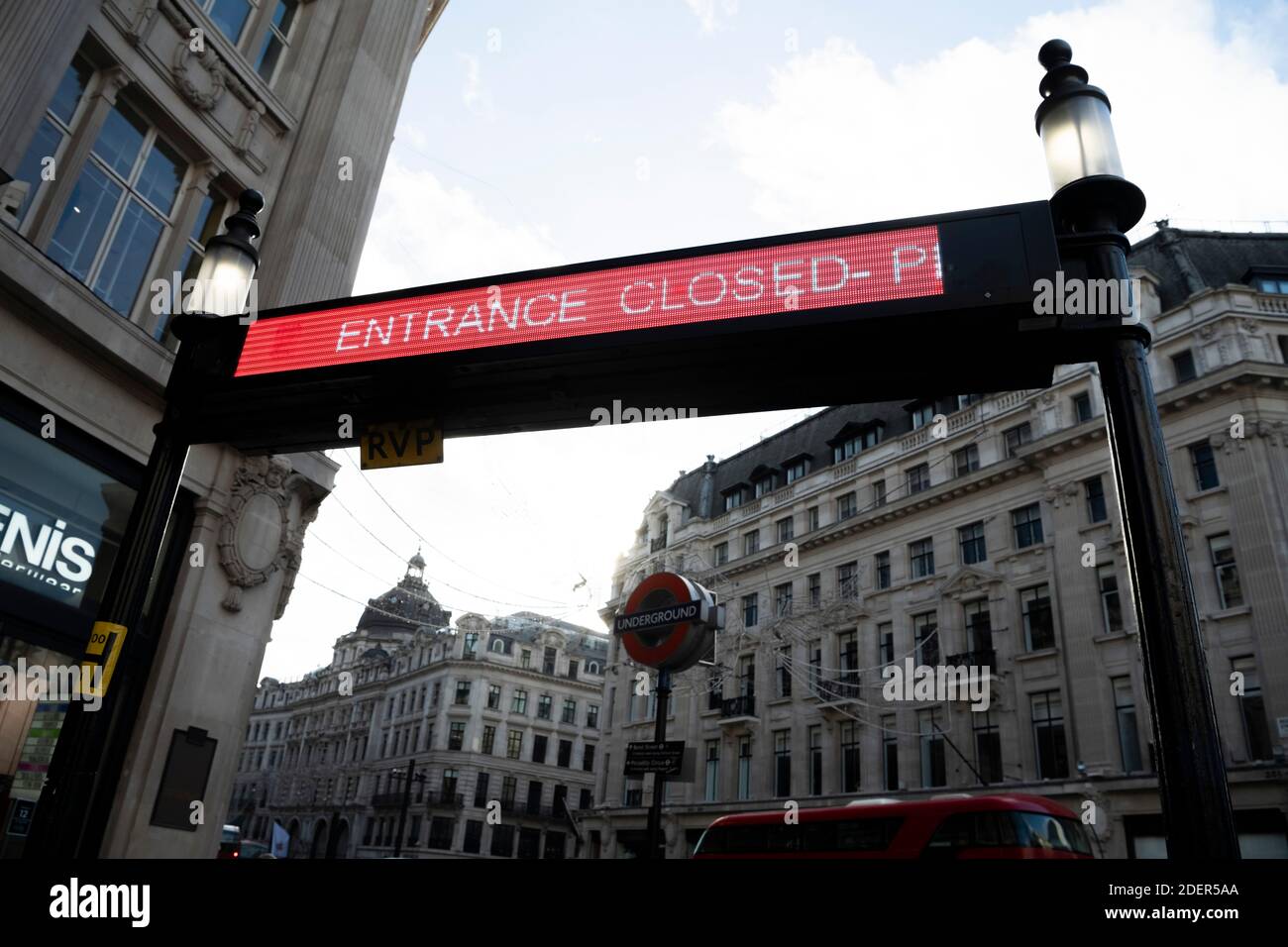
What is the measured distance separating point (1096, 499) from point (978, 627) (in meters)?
7.20

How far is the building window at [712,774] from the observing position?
44.0m

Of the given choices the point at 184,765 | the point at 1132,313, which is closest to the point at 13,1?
the point at 184,765

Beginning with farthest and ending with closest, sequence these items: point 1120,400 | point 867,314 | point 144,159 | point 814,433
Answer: point 814,433
point 144,159
point 867,314
point 1120,400

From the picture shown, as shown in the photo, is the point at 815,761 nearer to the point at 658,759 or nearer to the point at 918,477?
the point at 918,477

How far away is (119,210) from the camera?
33.8 ft

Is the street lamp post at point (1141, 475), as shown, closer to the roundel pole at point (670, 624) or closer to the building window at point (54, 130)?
the roundel pole at point (670, 624)

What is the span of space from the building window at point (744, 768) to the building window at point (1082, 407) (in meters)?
22.5

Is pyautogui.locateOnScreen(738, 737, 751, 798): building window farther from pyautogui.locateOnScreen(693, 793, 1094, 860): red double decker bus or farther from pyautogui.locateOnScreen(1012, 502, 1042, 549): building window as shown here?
pyautogui.locateOnScreen(693, 793, 1094, 860): red double decker bus

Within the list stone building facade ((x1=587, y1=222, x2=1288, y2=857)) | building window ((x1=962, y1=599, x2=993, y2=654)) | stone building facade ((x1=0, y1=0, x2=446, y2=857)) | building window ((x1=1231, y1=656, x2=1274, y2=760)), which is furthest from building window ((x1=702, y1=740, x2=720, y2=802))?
stone building facade ((x1=0, y1=0, x2=446, y2=857))

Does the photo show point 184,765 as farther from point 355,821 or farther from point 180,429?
point 355,821

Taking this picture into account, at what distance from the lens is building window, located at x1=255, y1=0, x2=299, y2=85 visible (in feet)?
42.6

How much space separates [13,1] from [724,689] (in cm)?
4263

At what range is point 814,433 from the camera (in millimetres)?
49531
